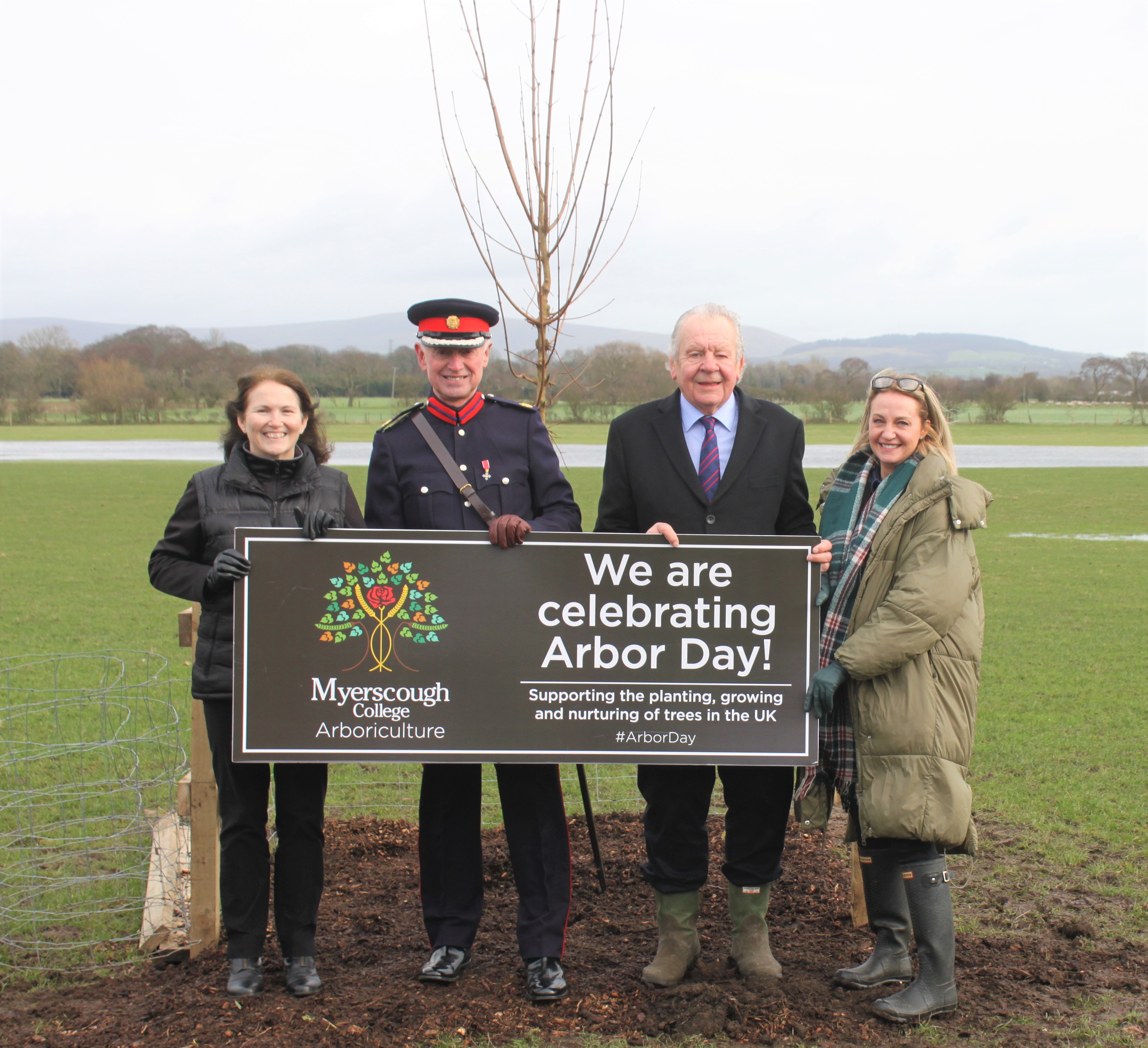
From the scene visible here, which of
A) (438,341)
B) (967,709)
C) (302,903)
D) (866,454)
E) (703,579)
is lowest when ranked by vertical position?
(302,903)

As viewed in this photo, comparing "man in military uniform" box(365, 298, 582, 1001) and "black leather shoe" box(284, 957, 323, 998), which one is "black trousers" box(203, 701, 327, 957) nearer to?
"black leather shoe" box(284, 957, 323, 998)

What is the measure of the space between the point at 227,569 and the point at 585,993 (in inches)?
80.5

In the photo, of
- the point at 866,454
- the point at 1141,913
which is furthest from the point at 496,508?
the point at 1141,913

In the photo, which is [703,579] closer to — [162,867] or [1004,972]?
[1004,972]

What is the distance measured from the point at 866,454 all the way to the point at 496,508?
1.44 metres

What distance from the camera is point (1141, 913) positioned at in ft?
15.3

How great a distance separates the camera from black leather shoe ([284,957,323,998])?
398cm

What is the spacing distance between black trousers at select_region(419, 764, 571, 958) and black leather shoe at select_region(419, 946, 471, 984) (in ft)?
0.09

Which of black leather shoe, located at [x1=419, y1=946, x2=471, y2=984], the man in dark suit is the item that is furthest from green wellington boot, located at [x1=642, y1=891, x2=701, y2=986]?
black leather shoe, located at [x1=419, y1=946, x2=471, y2=984]

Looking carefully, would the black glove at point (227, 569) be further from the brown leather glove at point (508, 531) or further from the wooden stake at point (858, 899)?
the wooden stake at point (858, 899)

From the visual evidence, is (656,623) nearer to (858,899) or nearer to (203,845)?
(858,899)

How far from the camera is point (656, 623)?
13.3ft

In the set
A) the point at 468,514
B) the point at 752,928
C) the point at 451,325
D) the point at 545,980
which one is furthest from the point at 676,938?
the point at 451,325

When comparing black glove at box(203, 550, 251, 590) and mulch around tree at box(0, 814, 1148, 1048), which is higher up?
black glove at box(203, 550, 251, 590)
